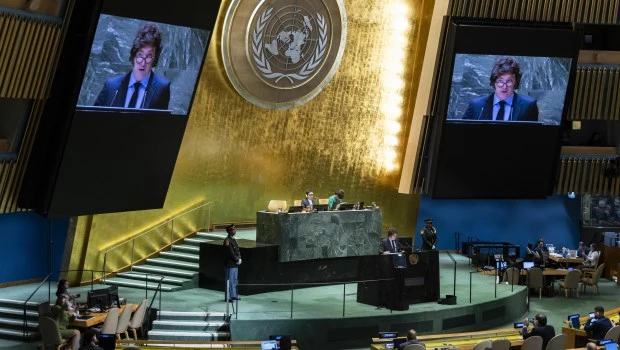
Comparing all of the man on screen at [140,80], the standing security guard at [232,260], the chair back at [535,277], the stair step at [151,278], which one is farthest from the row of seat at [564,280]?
the man on screen at [140,80]

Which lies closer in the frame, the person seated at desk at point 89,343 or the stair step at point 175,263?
the person seated at desk at point 89,343

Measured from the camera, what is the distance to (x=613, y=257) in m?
28.1

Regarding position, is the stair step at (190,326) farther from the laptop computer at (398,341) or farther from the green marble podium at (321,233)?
the laptop computer at (398,341)

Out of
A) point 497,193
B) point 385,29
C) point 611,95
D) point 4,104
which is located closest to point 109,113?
point 4,104

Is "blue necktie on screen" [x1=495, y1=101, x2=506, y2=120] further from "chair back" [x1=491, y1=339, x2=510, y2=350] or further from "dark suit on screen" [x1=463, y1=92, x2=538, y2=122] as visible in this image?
"chair back" [x1=491, y1=339, x2=510, y2=350]

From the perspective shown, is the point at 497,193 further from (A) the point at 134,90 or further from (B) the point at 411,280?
(A) the point at 134,90

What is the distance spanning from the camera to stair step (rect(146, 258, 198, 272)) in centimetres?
2284

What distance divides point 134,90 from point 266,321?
4685 millimetres

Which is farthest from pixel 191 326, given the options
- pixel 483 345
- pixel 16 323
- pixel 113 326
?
pixel 483 345

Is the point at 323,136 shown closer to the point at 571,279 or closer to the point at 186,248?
the point at 186,248

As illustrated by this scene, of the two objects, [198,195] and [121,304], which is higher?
[198,195]

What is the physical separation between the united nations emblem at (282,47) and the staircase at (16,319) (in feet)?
23.1

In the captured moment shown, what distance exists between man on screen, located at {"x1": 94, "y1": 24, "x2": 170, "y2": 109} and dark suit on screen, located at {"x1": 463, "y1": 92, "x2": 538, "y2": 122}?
7.90 m

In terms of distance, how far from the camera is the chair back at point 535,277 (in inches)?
968
